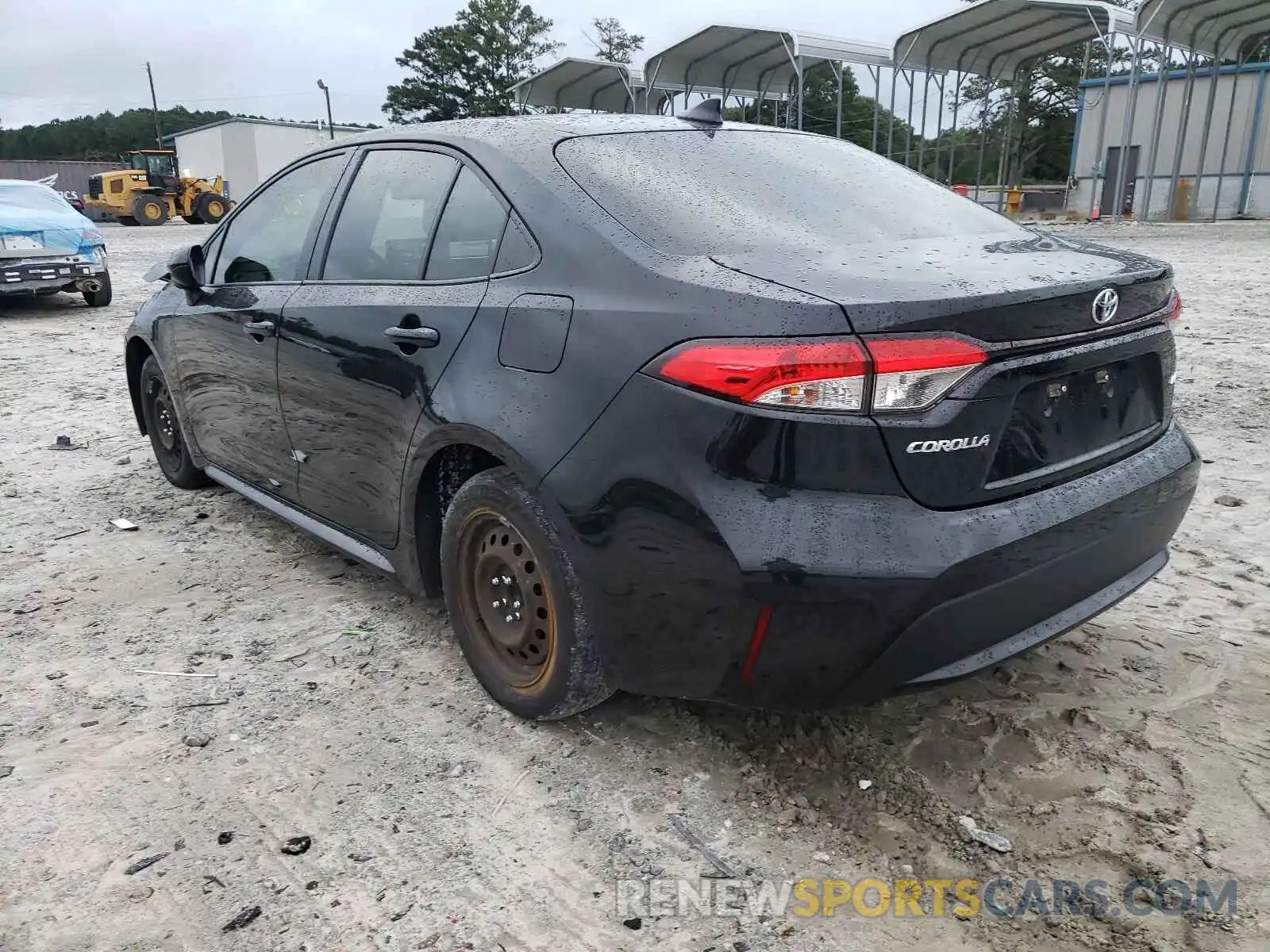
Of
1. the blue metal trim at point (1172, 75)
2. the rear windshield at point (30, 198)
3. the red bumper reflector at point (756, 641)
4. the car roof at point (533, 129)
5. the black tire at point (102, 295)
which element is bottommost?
the black tire at point (102, 295)

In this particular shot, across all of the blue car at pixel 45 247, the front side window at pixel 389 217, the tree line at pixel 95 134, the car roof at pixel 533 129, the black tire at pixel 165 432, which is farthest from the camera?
the tree line at pixel 95 134

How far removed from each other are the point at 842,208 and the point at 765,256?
1.62 feet

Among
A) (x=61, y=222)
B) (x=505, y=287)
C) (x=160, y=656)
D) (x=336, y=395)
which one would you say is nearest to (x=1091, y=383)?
(x=505, y=287)

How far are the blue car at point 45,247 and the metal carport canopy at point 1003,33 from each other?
1947 centimetres

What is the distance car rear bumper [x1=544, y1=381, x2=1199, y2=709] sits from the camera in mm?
1977

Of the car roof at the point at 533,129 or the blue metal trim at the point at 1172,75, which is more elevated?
the blue metal trim at the point at 1172,75

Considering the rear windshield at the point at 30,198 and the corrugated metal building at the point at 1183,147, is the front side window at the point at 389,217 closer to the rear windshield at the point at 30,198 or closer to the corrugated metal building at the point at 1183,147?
the rear windshield at the point at 30,198

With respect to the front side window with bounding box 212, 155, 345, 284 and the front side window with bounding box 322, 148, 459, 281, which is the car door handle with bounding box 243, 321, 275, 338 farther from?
the front side window with bounding box 322, 148, 459, 281

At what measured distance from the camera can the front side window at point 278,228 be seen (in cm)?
348

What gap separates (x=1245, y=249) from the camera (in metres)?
15.1

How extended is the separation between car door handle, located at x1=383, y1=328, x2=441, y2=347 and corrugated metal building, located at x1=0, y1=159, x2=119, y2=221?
64.2 meters

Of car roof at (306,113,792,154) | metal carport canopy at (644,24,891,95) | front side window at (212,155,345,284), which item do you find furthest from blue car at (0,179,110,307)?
metal carport canopy at (644,24,891,95)

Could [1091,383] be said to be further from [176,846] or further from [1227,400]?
[1227,400]

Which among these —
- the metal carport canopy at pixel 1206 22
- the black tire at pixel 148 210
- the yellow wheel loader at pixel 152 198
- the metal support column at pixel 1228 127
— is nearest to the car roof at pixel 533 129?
the metal carport canopy at pixel 1206 22
